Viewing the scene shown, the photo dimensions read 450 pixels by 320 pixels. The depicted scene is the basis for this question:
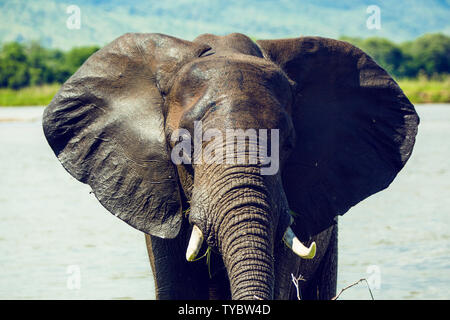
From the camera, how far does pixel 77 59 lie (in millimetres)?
49000

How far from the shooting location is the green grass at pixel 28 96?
1359 inches

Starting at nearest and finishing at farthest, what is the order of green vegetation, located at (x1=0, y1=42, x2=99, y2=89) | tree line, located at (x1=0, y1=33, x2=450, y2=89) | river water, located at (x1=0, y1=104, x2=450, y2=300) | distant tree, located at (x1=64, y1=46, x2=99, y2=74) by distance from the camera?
river water, located at (x1=0, y1=104, x2=450, y2=300), green vegetation, located at (x1=0, y1=42, x2=99, y2=89), tree line, located at (x1=0, y1=33, x2=450, y2=89), distant tree, located at (x1=64, y1=46, x2=99, y2=74)

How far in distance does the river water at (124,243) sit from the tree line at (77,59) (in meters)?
23.0

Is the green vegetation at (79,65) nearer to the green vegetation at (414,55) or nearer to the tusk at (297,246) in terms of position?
the green vegetation at (414,55)

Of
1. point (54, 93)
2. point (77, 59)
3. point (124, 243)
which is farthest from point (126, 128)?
point (77, 59)

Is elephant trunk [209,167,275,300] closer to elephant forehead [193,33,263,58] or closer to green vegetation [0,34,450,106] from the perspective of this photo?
elephant forehead [193,33,263,58]

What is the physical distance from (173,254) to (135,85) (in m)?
0.94

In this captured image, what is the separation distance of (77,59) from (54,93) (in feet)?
47.5

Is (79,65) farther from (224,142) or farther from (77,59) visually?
(224,142)

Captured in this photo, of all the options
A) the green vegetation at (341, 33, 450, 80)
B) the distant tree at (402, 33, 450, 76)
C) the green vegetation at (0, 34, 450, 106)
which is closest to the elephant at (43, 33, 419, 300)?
the green vegetation at (0, 34, 450, 106)

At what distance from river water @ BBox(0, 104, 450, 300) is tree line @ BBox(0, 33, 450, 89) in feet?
75.4

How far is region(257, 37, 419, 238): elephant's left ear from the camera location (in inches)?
199

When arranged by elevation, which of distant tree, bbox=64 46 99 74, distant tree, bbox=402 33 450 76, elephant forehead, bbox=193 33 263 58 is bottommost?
distant tree, bbox=402 33 450 76

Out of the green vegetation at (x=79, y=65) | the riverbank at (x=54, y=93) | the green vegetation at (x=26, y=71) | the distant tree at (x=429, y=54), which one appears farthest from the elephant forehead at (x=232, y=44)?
the distant tree at (x=429, y=54)
